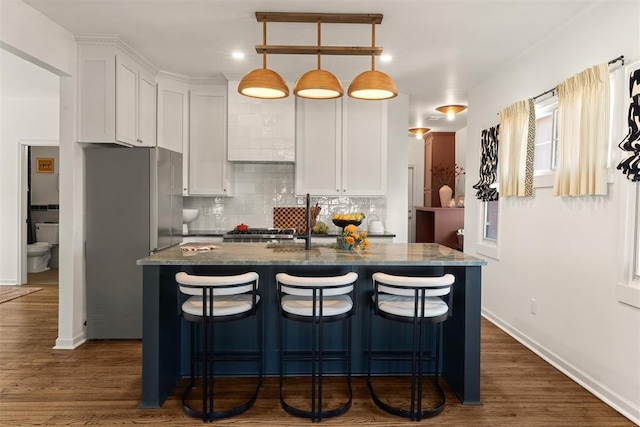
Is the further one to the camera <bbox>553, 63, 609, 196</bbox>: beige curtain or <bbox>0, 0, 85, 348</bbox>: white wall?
<bbox>0, 0, 85, 348</bbox>: white wall

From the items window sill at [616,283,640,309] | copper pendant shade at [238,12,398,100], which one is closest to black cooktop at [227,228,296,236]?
copper pendant shade at [238,12,398,100]

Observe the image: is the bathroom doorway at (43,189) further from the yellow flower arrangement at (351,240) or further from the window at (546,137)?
the window at (546,137)

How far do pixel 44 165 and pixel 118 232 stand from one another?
5.13 metres

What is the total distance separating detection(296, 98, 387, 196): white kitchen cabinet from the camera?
510 centimetres

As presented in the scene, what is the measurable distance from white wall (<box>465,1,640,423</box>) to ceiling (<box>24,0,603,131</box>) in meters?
0.23

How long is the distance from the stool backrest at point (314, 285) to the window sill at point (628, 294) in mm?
1674

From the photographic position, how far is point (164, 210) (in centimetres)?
410

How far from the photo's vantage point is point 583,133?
2.98 m

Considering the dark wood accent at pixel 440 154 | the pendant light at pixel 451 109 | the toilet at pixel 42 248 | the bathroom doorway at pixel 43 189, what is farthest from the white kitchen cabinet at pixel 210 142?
the dark wood accent at pixel 440 154

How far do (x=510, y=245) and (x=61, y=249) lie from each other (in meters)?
4.20

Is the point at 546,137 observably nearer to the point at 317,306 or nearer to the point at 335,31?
the point at 335,31

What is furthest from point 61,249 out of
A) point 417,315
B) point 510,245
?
point 510,245

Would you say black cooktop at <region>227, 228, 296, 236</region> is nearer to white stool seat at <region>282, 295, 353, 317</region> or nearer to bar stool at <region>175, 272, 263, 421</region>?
bar stool at <region>175, 272, 263, 421</region>

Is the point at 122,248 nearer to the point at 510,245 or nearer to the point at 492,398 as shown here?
the point at 492,398
